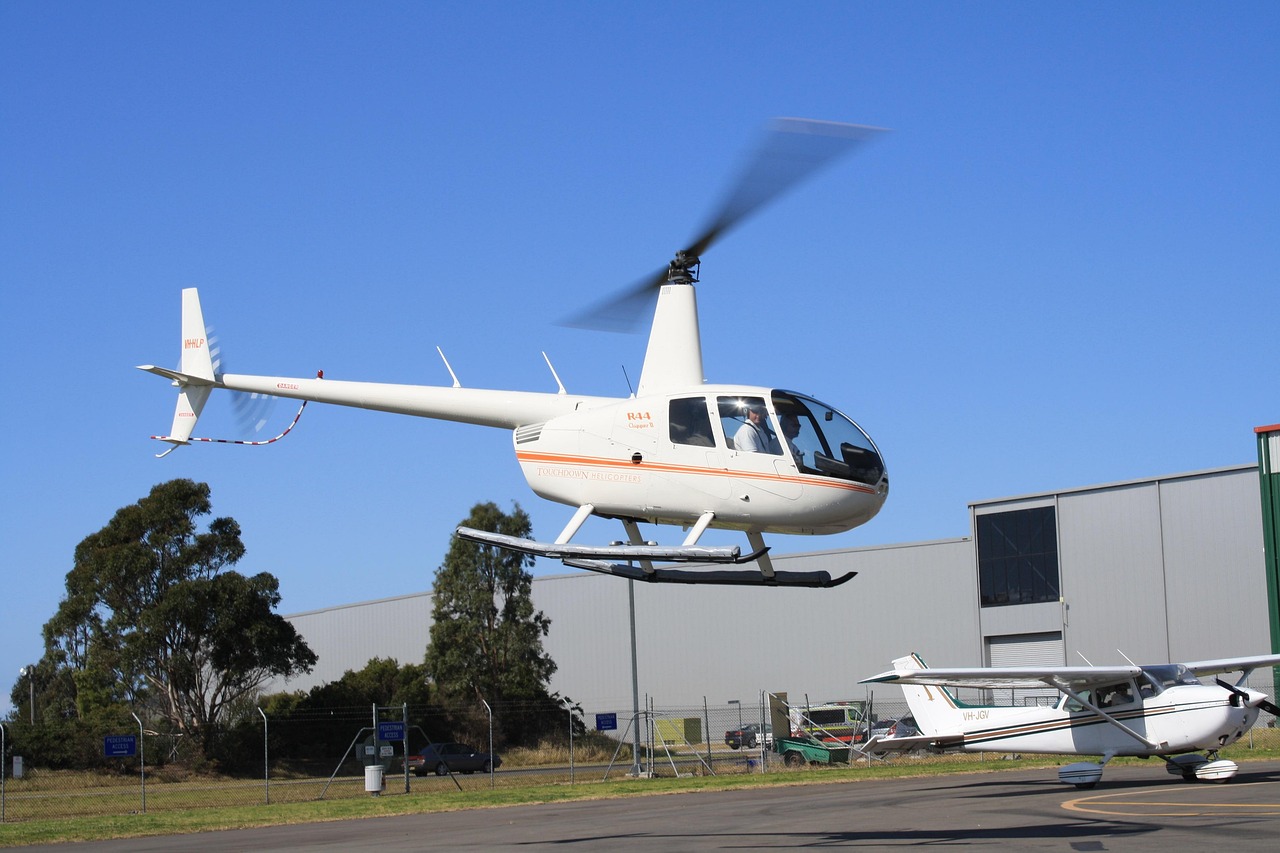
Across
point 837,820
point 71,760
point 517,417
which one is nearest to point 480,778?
point 71,760

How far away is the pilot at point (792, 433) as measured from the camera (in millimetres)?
13062

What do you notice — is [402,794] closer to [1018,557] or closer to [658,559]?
[658,559]

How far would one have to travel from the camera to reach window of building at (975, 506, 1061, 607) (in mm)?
46781

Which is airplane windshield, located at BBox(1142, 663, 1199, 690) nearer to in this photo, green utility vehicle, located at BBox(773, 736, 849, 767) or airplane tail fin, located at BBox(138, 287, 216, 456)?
green utility vehicle, located at BBox(773, 736, 849, 767)

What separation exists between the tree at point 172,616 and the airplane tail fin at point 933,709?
24481 mm

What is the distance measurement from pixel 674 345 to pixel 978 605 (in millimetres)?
38001

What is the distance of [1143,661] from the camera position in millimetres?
43188

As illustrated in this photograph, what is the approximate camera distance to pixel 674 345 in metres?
14.2

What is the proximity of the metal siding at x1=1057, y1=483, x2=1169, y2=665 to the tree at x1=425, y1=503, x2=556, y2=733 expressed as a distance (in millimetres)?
20264

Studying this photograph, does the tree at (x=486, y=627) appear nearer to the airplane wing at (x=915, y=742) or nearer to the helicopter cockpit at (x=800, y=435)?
the airplane wing at (x=915, y=742)

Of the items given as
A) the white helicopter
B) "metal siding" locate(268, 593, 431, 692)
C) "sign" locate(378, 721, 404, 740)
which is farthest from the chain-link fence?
"metal siding" locate(268, 593, 431, 692)

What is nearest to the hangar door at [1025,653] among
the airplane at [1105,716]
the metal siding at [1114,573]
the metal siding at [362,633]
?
the metal siding at [1114,573]

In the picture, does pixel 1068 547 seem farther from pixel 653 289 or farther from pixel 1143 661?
pixel 653 289

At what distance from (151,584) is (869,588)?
97.1ft
